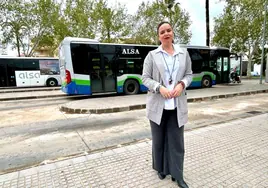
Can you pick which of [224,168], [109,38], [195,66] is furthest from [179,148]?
[109,38]

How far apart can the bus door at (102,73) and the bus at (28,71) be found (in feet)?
30.1

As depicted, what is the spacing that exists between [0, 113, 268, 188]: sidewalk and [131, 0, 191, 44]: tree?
2225 cm

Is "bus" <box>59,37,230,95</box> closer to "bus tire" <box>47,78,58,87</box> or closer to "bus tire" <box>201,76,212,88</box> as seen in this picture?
"bus tire" <box>201,76,212,88</box>

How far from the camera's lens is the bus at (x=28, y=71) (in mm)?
15781

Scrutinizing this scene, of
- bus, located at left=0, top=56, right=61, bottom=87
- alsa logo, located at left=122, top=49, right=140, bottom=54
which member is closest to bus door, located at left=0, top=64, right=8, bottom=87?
bus, located at left=0, top=56, right=61, bottom=87

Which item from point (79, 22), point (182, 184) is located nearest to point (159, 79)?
point (182, 184)

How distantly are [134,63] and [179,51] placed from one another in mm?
8766

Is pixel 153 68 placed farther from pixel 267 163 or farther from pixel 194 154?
pixel 267 163

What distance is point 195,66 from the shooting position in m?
12.7

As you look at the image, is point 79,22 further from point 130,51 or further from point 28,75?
point 130,51

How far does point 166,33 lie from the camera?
2104 mm

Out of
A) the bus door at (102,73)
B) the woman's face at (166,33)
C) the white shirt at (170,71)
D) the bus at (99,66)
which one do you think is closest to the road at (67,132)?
the white shirt at (170,71)

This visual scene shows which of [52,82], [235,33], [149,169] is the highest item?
[235,33]

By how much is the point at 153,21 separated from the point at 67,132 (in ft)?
75.9
